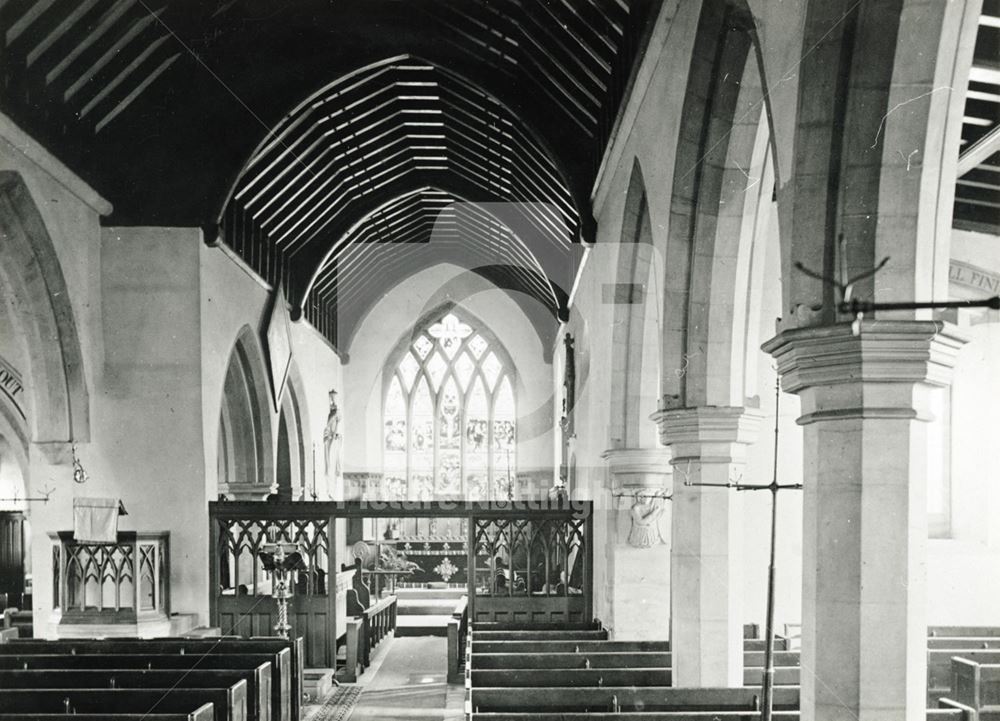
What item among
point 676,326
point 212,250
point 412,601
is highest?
point 212,250

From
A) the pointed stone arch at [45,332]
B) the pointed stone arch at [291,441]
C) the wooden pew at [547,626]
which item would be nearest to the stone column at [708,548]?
the wooden pew at [547,626]

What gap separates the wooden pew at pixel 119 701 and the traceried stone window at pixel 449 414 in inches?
619

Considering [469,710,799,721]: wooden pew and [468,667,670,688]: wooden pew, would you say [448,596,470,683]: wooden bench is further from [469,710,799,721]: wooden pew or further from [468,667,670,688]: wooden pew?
[469,710,799,721]: wooden pew

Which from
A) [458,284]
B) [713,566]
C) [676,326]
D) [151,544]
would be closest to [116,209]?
[151,544]

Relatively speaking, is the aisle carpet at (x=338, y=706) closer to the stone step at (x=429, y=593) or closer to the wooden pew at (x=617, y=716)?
the wooden pew at (x=617, y=716)

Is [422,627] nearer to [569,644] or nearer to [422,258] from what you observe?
[569,644]

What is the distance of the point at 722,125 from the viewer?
627 centimetres

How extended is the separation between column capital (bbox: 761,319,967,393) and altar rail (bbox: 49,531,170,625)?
7.71m

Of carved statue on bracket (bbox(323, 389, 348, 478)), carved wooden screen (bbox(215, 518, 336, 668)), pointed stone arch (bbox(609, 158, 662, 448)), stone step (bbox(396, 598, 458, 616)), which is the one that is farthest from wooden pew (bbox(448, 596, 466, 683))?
carved statue on bracket (bbox(323, 389, 348, 478))

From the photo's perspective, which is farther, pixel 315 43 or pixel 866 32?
pixel 315 43

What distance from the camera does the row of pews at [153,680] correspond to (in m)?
6.04

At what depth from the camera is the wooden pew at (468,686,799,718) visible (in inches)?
218

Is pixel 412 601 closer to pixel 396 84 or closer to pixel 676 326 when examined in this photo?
pixel 396 84

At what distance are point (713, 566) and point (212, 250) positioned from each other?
22.4ft
